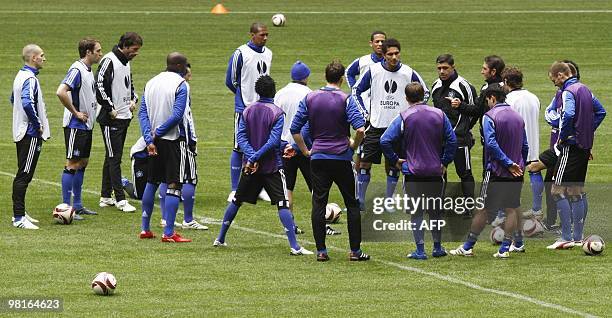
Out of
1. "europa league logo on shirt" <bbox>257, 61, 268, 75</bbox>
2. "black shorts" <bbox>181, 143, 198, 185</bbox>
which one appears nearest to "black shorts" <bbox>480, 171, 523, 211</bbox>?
"black shorts" <bbox>181, 143, 198, 185</bbox>

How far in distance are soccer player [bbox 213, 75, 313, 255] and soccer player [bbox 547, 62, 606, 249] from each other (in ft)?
10.5

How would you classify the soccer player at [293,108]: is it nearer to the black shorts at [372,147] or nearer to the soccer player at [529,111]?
the black shorts at [372,147]

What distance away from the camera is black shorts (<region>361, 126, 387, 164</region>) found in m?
19.1

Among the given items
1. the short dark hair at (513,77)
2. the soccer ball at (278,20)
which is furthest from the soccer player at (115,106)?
the soccer ball at (278,20)

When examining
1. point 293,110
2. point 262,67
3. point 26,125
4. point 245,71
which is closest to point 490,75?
point 293,110

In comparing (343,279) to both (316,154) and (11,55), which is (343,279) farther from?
(11,55)

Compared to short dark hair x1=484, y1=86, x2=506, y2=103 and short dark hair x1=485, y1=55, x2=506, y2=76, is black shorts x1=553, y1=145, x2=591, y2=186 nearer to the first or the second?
short dark hair x1=484, y1=86, x2=506, y2=103

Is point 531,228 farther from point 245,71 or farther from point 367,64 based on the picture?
point 245,71

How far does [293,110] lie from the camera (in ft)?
58.5

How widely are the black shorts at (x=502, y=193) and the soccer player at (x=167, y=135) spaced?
384cm

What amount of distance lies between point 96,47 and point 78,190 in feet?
6.69

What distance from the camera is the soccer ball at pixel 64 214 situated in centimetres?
1841

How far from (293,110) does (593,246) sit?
14.1ft

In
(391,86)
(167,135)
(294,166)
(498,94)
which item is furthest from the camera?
(391,86)
